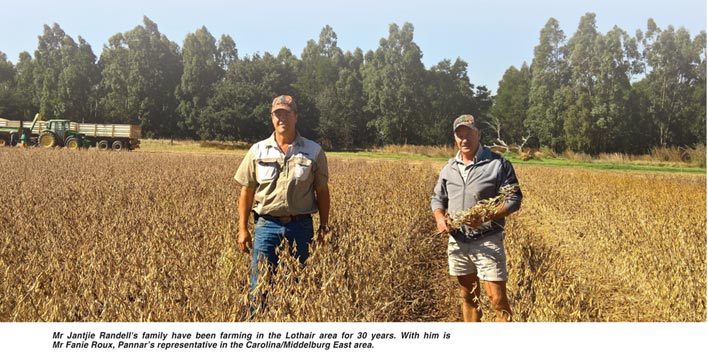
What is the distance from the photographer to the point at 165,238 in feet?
12.8

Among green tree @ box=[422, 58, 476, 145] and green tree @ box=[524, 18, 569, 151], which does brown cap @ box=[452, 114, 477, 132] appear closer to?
green tree @ box=[422, 58, 476, 145]

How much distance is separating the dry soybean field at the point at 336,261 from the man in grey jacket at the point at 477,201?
0.22 m

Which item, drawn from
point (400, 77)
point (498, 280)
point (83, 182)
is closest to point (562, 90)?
point (400, 77)

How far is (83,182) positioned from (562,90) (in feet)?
91.4

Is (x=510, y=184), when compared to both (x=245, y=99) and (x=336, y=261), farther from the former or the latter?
(x=245, y=99)

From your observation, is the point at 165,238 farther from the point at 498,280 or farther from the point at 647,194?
the point at 647,194

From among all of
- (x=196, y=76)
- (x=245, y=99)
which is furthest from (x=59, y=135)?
(x=245, y=99)

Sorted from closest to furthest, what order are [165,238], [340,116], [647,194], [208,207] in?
1. [165,238]
2. [208,207]
3. [647,194]
4. [340,116]

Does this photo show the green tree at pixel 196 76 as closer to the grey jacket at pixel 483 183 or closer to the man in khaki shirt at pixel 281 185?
the man in khaki shirt at pixel 281 185

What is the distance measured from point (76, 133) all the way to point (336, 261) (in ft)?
87.6

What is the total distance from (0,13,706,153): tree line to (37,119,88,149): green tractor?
1.96ft

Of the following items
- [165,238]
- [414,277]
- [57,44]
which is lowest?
[414,277]

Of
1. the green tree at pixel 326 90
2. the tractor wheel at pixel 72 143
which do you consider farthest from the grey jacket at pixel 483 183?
the tractor wheel at pixel 72 143

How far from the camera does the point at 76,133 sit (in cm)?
2595
